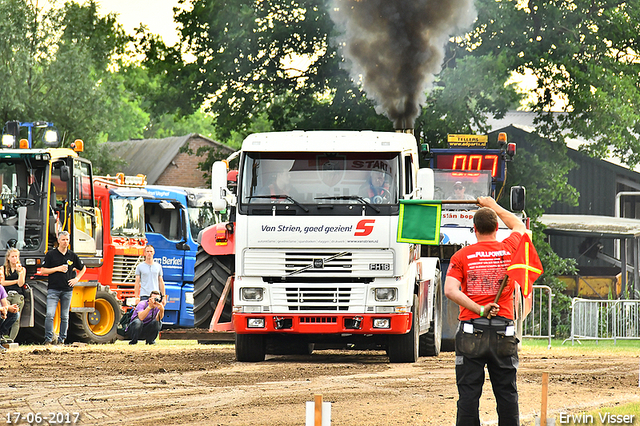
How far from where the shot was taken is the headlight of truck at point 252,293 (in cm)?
1427

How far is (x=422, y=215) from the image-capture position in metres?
11.0

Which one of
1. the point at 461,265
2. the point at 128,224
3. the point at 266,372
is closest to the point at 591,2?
the point at 128,224

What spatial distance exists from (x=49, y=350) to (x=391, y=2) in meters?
12.5

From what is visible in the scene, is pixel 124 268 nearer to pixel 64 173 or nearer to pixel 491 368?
pixel 64 173

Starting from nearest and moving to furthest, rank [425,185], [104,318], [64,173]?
1. [425,185]
2. [64,173]
3. [104,318]

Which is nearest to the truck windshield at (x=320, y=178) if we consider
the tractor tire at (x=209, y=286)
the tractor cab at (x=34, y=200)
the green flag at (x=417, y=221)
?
the tractor tire at (x=209, y=286)

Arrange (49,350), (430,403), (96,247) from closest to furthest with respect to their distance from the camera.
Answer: (430,403) < (49,350) < (96,247)

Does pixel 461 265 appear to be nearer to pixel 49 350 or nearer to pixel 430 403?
pixel 430 403

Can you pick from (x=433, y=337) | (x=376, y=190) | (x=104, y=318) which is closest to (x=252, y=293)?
(x=376, y=190)

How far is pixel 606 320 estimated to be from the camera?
2473 centimetres

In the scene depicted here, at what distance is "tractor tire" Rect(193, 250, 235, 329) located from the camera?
15273mm

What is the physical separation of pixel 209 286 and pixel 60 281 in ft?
13.6

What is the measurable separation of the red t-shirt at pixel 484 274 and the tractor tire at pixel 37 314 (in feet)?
39.2

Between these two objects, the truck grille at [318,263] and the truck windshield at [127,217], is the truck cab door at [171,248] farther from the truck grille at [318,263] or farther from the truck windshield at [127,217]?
the truck grille at [318,263]
